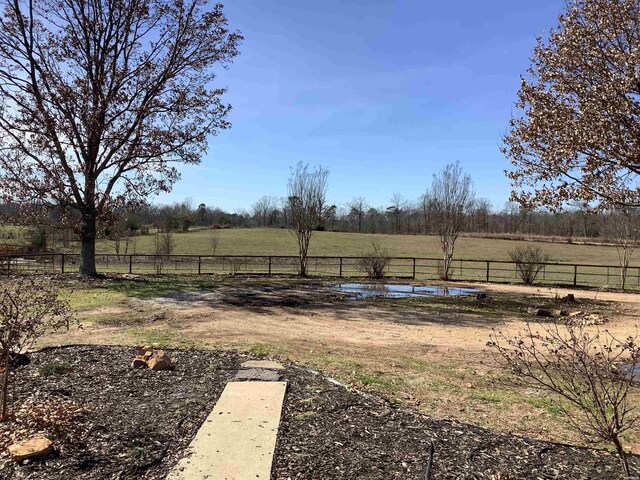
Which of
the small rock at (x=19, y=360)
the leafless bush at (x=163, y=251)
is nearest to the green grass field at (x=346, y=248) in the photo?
the leafless bush at (x=163, y=251)

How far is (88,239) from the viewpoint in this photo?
17938 millimetres

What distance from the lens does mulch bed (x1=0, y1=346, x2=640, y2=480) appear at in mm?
3238

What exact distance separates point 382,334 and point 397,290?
909 cm

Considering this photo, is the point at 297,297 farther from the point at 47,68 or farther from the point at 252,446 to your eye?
the point at 47,68

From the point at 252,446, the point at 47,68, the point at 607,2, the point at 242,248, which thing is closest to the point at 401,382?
the point at 252,446

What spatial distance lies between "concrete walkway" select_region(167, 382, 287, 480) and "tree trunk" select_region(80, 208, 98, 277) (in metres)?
15.2

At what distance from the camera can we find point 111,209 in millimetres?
17625

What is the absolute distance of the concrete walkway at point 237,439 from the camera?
3193 mm

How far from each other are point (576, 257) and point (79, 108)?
4463 cm

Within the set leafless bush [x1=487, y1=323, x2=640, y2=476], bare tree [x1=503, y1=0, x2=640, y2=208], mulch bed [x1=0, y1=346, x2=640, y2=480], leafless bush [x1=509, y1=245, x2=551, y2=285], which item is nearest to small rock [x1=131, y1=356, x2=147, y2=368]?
mulch bed [x1=0, y1=346, x2=640, y2=480]

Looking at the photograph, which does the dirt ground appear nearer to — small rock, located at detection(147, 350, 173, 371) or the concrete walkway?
the concrete walkway

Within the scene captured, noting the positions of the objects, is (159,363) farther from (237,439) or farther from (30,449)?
(30,449)

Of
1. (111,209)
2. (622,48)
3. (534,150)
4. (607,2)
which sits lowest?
(111,209)

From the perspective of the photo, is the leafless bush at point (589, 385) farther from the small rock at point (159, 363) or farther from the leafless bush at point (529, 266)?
the leafless bush at point (529, 266)
